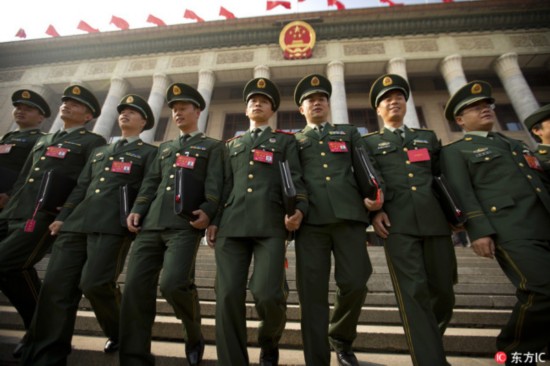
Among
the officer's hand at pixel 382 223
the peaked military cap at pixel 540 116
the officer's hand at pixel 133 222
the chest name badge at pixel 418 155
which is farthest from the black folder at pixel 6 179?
the peaked military cap at pixel 540 116

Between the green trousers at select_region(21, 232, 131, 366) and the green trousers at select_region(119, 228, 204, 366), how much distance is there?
320 mm

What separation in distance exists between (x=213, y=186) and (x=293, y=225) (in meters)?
1.00

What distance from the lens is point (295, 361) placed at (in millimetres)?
2480

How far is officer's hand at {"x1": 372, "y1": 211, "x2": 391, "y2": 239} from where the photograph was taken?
2430mm

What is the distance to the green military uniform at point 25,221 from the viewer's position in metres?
2.79

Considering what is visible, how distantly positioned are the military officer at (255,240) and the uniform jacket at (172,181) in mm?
148

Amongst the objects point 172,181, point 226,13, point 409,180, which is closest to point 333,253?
point 409,180

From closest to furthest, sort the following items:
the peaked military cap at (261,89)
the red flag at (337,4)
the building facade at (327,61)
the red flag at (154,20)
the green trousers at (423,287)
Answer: the green trousers at (423,287), the peaked military cap at (261,89), the building facade at (327,61), the red flag at (337,4), the red flag at (154,20)

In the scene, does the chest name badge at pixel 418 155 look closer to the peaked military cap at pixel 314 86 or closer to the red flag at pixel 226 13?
the peaked military cap at pixel 314 86

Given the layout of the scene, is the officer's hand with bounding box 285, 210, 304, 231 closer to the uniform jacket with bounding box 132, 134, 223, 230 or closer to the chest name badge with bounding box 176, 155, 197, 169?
the uniform jacket with bounding box 132, 134, 223, 230

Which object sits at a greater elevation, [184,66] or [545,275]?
[184,66]

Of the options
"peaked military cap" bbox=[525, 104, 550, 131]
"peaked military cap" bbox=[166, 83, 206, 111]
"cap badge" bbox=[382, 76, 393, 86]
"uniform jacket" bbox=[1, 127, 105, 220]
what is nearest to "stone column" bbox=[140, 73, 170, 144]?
"uniform jacket" bbox=[1, 127, 105, 220]

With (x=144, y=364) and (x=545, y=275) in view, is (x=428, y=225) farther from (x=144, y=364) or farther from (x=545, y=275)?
(x=144, y=364)

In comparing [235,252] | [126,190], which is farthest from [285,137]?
[126,190]
